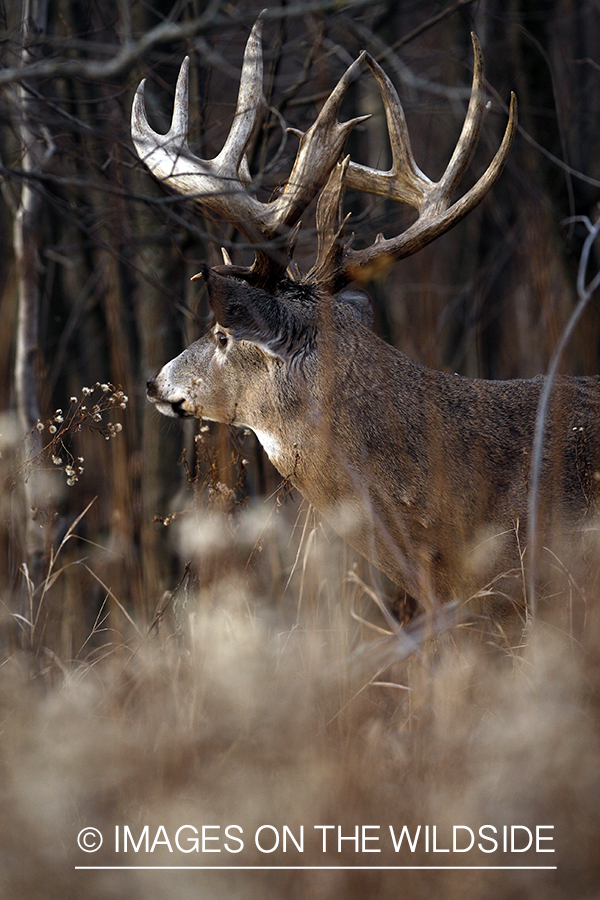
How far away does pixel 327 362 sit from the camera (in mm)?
3783

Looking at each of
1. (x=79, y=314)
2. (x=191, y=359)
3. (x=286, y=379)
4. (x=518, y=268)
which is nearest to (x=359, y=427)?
(x=286, y=379)

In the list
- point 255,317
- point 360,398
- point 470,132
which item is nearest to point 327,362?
point 360,398

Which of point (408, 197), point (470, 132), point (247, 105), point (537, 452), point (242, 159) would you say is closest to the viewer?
point (537, 452)

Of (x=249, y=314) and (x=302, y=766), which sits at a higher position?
(x=249, y=314)

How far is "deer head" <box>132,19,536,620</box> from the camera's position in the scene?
12.0 feet

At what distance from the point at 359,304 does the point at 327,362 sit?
0.56 metres

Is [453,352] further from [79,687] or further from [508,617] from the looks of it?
[79,687]

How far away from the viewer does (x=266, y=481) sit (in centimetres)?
550

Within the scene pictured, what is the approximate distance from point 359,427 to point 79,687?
5.40 ft

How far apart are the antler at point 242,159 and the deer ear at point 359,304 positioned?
38cm

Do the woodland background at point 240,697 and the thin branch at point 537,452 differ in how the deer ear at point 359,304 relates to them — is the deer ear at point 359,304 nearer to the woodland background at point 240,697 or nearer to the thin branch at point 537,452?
the woodland background at point 240,697

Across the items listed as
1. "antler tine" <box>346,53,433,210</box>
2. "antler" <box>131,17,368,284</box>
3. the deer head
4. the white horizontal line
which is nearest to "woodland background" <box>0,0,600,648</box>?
"antler" <box>131,17,368,284</box>

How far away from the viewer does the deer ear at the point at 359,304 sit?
410 cm

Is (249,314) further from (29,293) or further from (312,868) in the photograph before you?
(312,868)
